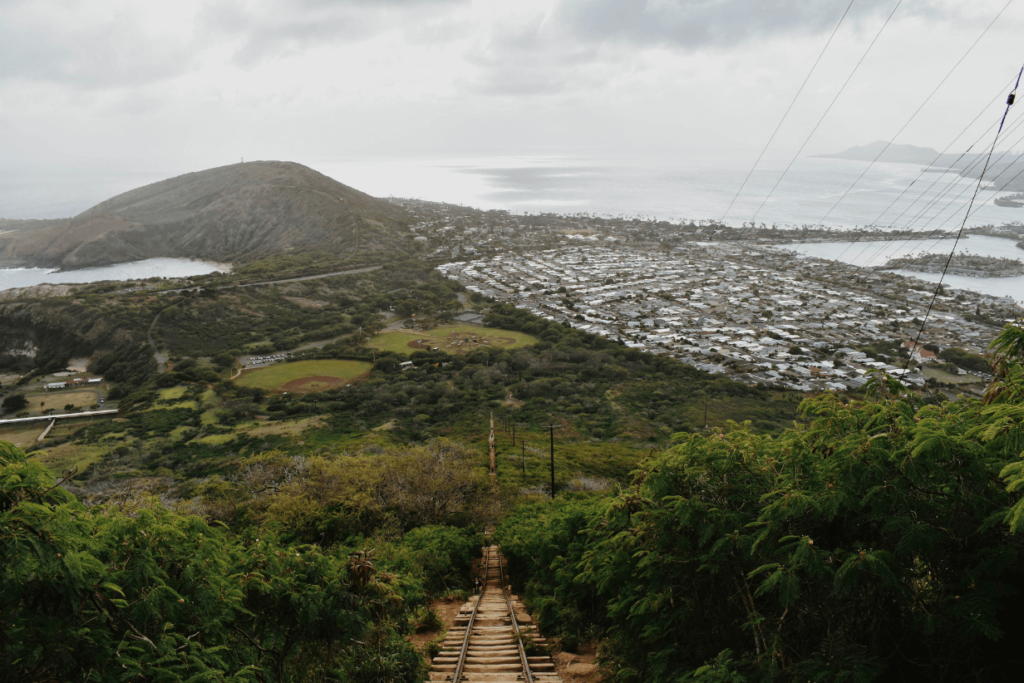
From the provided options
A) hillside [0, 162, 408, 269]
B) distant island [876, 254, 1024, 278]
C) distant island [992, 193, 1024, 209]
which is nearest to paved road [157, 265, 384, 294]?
hillside [0, 162, 408, 269]

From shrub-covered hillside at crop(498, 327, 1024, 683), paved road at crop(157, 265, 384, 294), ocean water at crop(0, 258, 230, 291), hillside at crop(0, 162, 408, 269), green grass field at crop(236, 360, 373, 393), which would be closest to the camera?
shrub-covered hillside at crop(498, 327, 1024, 683)

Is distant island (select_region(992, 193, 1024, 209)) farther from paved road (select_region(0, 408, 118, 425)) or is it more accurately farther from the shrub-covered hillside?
paved road (select_region(0, 408, 118, 425))

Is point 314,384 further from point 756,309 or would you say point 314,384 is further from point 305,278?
point 756,309

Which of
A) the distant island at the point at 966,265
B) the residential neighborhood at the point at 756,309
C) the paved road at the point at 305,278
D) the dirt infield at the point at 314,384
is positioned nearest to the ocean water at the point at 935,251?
the distant island at the point at 966,265

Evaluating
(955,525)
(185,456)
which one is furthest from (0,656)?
(185,456)

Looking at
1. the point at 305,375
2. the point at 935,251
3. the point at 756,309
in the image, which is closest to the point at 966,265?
the point at 935,251

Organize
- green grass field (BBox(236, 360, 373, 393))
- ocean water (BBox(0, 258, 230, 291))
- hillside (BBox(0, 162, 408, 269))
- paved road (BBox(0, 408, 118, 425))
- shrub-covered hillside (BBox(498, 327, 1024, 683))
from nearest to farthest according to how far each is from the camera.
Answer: shrub-covered hillside (BBox(498, 327, 1024, 683))
paved road (BBox(0, 408, 118, 425))
green grass field (BBox(236, 360, 373, 393))
ocean water (BBox(0, 258, 230, 291))
hillside (BBox(0, 162, 408, 269))
